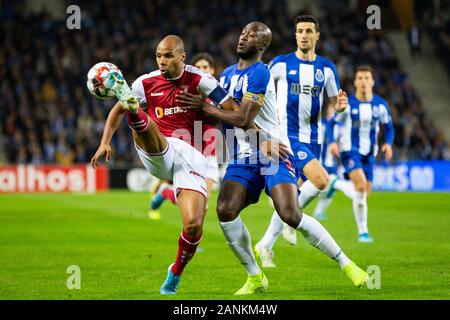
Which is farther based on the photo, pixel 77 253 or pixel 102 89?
pixel 77 253

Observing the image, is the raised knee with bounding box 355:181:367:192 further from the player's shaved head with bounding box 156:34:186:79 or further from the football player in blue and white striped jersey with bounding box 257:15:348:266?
the player's shaved head with bounding box 156:34:186:79

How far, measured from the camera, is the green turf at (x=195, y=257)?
7.57m

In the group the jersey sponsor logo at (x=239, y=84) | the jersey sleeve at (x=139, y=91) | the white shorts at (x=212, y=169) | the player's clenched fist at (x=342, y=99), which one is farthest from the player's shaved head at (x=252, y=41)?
the white shorts at (x=212, y=169)

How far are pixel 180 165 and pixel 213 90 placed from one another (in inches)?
28.6

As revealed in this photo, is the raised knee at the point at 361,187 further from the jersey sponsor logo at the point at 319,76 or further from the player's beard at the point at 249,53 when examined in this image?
the player's beard at the point at 249,53

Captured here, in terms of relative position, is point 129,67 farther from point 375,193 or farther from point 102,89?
point 102,89

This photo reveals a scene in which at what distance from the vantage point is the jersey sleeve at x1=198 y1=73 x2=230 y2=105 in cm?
742

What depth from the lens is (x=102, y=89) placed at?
679cm

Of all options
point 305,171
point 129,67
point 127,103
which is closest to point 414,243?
point 305,171

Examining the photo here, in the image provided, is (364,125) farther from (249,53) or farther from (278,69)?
(249,53)

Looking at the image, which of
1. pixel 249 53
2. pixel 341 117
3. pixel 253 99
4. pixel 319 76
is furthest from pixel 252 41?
pixel 341 117

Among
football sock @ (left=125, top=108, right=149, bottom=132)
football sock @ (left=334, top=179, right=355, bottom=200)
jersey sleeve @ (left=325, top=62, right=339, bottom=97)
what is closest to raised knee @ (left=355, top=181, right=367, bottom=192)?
football sock @ (left=334, top=179, right=355, bottom=200)
